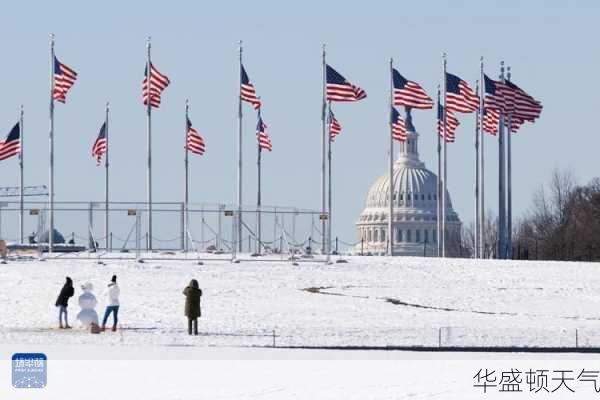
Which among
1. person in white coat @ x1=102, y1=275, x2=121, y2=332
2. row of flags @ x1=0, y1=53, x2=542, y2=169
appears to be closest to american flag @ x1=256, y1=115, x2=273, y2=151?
row of flags @ x1=0, y1=53, x2=542, y2=169

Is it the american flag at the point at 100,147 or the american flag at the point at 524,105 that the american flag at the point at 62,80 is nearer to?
the american flag at the point at 100,147

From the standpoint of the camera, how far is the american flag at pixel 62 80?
2625 inches

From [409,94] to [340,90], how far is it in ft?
15.0

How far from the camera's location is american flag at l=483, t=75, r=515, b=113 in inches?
2950

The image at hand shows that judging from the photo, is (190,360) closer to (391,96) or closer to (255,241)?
(255,241)

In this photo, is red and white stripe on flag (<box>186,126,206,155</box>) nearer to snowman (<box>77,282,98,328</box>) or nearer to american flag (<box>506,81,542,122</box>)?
american flag (<box>506,81,542,122</box>)

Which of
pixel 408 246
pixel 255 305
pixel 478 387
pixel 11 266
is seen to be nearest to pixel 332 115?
pixel 11 266

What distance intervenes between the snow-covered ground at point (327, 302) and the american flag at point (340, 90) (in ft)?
18.7

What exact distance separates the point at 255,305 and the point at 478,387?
22568mm

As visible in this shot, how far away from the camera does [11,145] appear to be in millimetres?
70750

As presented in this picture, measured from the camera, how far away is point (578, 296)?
192 feet

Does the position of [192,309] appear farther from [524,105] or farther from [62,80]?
[524,105]

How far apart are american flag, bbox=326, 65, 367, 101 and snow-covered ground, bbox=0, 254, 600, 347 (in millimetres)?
5689
